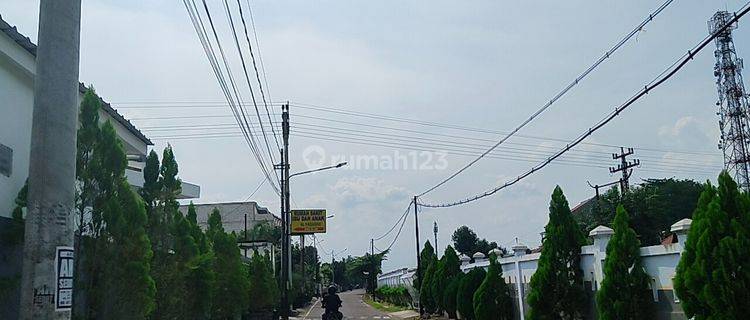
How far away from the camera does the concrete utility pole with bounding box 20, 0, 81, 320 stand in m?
4.09

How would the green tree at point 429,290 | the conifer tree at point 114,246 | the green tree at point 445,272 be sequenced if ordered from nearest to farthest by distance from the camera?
the conifer tree at point 114,246 → the green tree at point 445,272 → the green tree at point 429,290

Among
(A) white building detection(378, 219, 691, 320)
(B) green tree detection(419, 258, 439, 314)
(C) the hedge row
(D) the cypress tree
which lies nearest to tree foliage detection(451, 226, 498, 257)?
(C) the hedge row

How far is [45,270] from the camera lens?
13.4ft

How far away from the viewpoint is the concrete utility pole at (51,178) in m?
4.09

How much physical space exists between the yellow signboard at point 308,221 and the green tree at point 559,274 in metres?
33.7

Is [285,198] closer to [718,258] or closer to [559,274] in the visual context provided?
[559,274]

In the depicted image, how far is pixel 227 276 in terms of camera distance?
1711 cm

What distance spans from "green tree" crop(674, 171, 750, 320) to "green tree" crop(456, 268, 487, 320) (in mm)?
12143

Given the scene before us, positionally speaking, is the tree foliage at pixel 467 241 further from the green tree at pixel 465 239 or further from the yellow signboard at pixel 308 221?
the yellow signboard at pixel 308 221

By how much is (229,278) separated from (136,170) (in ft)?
14.1

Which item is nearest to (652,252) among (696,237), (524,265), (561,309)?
(696,237)

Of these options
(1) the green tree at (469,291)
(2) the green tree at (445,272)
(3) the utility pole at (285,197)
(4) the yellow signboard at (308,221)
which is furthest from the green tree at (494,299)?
(4) the yellow signboard at (308,221)

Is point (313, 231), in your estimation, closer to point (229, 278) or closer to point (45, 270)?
point (229, 278)

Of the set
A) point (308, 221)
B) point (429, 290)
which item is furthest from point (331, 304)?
point (308, 221)
